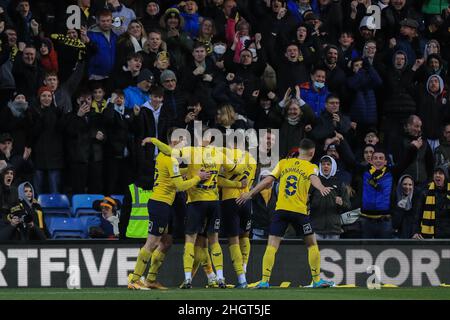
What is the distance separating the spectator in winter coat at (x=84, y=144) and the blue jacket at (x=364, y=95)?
4.50 m

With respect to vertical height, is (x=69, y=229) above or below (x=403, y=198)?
below

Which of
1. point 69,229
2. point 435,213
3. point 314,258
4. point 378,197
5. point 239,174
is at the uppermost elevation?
point 239,174

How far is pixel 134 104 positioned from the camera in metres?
21.6

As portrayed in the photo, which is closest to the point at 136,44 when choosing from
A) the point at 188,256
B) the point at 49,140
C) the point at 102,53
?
the point at 102,53

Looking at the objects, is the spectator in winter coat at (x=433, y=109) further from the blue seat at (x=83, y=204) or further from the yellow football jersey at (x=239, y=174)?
the blue seat at (x=83, y=204)

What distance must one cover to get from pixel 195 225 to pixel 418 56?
26.4ft

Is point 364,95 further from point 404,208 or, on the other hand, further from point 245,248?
point 245,248

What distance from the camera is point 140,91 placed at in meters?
21.7

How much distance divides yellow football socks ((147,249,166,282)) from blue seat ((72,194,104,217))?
136 inches

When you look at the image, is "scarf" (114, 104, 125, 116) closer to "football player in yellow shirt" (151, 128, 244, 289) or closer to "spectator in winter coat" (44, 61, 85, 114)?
"spectator in winter coat" (44, 61, 85, 114)

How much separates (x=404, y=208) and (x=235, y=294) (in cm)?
553

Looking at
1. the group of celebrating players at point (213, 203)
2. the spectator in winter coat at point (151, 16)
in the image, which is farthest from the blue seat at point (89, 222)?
the spectator in winter coat at point (151, 16)

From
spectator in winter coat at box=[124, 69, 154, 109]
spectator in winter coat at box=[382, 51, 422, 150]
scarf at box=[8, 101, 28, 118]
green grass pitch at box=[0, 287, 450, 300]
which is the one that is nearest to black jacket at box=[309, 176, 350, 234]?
green grass pitch at box=[0, 287, 450, 300]

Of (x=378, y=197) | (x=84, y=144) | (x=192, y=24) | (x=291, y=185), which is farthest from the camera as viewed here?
(x=192, y=24)
